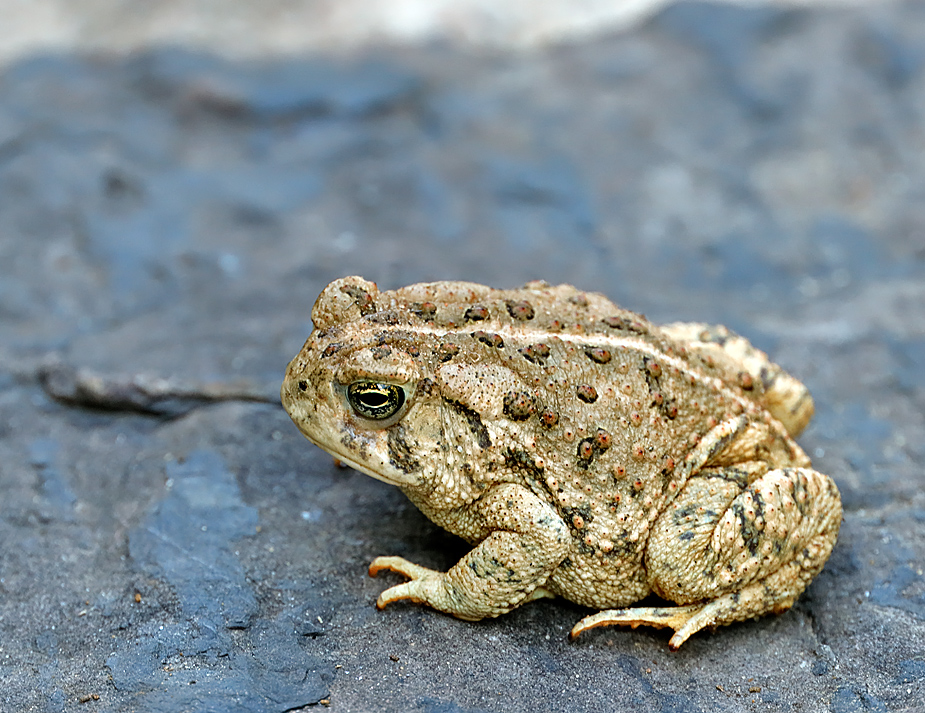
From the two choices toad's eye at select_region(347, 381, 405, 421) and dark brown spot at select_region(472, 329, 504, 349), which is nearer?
toad's eye at select_region(347, 381, 405, 421)

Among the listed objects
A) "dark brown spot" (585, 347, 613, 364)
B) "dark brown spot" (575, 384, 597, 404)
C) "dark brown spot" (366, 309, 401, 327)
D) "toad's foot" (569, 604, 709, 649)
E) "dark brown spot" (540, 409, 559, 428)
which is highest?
"dark brown spot" (585, 347, 613, 364)

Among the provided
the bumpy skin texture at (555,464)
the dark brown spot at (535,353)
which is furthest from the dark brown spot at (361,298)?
the dark brown spot at (535,353)

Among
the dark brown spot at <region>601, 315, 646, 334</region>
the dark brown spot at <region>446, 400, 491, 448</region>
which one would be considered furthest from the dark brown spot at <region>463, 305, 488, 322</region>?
the dark brown spot at <region>601, 315, 646, 334</region>

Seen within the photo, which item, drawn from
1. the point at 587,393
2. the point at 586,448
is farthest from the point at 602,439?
the point at 587,393

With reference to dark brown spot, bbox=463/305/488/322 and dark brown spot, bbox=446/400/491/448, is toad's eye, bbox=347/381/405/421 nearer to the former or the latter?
dark brown spot, bbox=446/400/491/448

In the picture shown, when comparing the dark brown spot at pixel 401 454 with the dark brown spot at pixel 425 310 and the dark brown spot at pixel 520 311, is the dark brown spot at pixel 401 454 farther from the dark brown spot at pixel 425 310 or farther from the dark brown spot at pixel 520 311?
the dark brown spot at pixel 520 311

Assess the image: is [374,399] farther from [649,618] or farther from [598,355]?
[649,618]

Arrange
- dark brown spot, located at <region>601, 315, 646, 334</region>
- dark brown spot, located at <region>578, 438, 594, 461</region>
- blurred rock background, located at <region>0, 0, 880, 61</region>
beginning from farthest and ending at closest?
1. blurred rock background, located at <region>0, 0, 880, 61</region>
2. dark brown spot, located at <region>601, 315, 646, 334</region>
3. dark brown spot, located at <region>578, 438, 594, 461</region>
